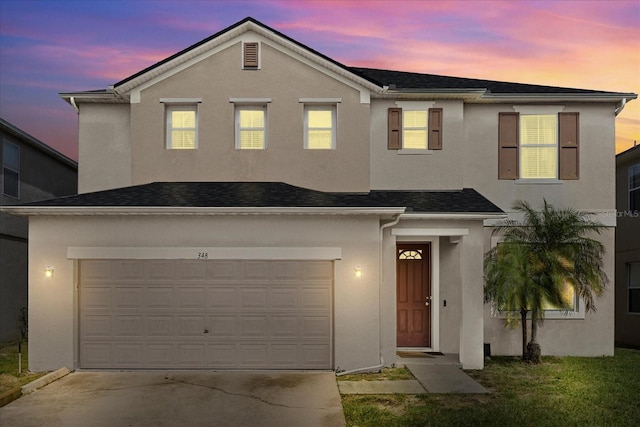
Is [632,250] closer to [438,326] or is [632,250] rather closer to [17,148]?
[438,326]

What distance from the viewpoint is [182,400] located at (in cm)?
1059

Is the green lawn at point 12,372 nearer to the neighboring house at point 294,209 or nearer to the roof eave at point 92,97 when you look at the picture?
the neighboring house at point 294,209

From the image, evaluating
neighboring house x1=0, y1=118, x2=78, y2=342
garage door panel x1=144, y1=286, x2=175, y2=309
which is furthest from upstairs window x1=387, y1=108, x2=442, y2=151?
neighboring house x1=0, y1=118, x2=78, y2=342

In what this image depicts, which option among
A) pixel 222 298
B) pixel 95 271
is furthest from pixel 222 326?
pixel 95 271

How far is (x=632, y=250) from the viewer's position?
1997 centimetres

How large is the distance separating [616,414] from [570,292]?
639 cm

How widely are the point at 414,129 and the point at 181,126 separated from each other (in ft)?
19.4

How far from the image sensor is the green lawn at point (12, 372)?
1163 centimetres

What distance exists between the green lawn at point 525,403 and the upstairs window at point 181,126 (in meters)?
7.85

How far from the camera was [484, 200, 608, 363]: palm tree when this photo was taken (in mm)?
13867

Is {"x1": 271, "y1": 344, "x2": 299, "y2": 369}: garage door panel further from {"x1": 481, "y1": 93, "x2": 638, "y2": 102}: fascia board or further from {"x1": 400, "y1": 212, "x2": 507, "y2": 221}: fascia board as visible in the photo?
{"x1": 481, "y1": 93, "x2": 638, "y2": 102}: fascia board

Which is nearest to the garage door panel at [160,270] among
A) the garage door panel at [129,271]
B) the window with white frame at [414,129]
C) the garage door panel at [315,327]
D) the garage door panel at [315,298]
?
the garage door panel at [129,271]

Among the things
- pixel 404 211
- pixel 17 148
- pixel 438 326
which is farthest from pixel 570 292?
pixel 17 148

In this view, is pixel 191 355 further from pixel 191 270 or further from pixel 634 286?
pixel 634 286
